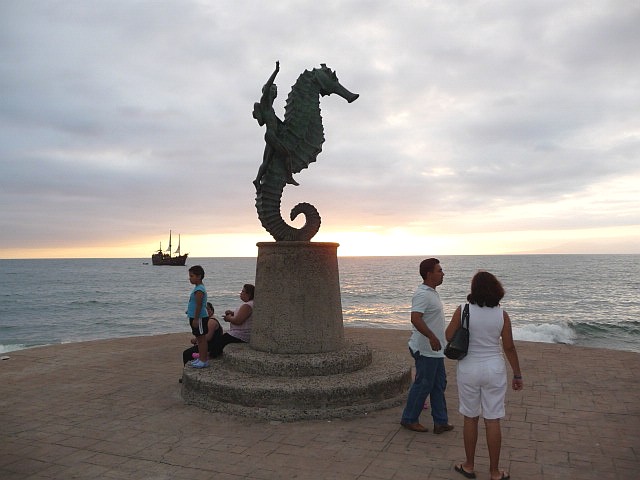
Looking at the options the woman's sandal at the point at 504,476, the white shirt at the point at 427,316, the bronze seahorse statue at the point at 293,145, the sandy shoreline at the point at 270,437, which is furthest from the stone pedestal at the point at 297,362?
the woman's sandal at the point at 504,476

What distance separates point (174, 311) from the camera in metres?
36.6

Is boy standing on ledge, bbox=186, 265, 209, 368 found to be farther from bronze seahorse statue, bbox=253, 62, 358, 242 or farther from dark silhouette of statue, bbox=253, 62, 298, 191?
dark silhouette of statue, bbox=253, 62, 298, 191

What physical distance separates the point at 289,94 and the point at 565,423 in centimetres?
527

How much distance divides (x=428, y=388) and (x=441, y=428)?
450mm

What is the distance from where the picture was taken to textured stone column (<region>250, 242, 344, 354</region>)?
6.35 meters

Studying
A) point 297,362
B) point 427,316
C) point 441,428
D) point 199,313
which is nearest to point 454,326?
point 427,316

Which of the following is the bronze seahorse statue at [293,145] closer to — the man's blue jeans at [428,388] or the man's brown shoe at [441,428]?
the man's blue jeans at [428,388]

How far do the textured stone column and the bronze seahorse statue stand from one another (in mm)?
462

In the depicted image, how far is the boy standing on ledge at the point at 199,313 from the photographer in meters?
6.26

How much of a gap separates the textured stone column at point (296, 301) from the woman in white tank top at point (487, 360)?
274 centimetres

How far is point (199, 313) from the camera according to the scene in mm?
6281

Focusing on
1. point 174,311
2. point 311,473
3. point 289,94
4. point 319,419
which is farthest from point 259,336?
point 174,311

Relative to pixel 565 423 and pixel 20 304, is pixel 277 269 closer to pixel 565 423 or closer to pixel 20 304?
pixel 565 423

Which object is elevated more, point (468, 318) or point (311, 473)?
point (468, 318)
